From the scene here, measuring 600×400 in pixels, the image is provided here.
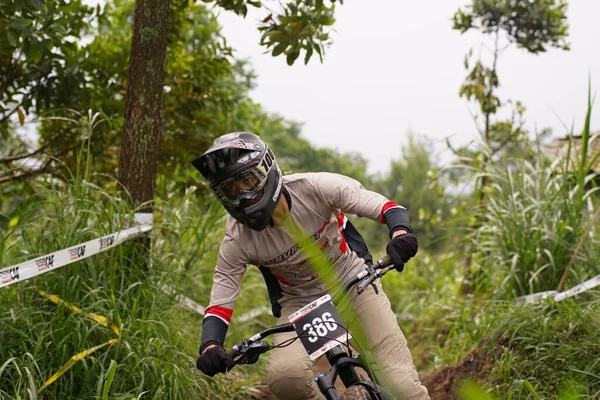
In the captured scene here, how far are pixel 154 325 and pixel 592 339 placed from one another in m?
2.79

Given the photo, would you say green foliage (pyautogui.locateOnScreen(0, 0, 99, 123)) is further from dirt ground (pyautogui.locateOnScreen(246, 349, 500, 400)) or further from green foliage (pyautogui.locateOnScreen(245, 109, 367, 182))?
green foliage (pyautogui.locateOnScreen(245, 109, 367, 182))

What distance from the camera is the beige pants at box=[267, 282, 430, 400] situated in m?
3.63

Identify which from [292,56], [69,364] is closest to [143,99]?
[292,56]

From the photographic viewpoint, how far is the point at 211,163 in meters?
3.58

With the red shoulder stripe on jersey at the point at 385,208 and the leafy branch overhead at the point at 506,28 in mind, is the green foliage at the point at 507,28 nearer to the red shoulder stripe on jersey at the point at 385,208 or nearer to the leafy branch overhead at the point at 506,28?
the leafy branch overhead at the point at 506,28

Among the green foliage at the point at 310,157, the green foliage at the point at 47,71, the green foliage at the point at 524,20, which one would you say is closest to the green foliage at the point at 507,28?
the green foliage at the point at 524,20

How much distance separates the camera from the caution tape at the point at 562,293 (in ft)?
16.8

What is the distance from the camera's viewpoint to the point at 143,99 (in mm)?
5566

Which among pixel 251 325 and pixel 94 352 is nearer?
pixel 94 352

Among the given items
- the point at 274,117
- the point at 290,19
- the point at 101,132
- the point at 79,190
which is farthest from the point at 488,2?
the point at 274,117

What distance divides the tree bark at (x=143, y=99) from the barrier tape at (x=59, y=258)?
23.4 inches

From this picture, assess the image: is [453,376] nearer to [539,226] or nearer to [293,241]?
[539,226]

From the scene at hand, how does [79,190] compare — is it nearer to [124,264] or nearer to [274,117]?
[124,264]

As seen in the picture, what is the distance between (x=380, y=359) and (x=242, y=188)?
42.0 inches
